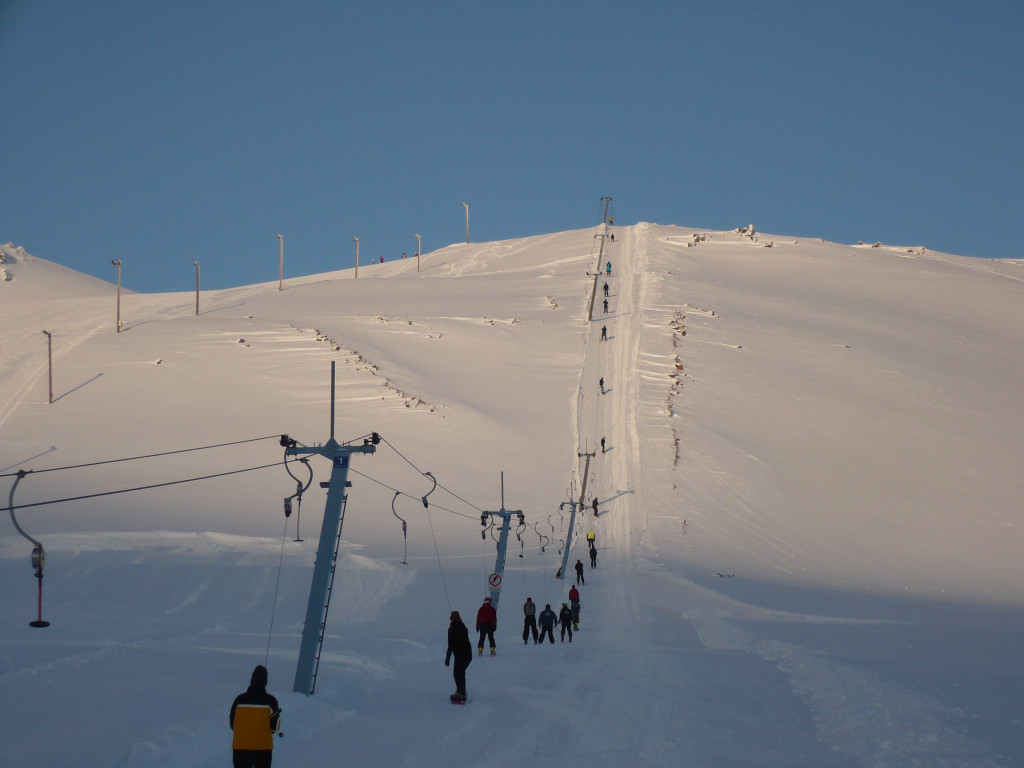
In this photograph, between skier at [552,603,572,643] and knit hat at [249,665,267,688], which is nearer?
knit hat at [249,665,267,688]

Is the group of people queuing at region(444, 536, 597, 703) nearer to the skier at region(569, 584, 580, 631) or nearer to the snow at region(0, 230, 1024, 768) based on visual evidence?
the skier at region(569, 584, 580, 631)

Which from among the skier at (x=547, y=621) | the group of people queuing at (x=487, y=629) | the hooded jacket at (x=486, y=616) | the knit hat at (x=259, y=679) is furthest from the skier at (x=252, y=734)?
the skier at (x=547, y=621)

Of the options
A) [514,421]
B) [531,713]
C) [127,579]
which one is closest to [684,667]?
[531,713]

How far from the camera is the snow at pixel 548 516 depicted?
11875mm

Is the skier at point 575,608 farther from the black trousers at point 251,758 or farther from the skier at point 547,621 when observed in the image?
the black trousers at point 251,758

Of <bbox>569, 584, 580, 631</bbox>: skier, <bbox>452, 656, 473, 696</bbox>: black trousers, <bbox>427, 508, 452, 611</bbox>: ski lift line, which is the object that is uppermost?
<bbox>452, 656, 473, 696</bbox>: black trousers

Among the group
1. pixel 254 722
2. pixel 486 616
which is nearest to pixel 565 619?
pixel 486 616

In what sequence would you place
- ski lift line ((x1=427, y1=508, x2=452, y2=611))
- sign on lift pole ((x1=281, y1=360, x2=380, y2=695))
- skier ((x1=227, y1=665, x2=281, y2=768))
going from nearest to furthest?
skier ((x1=227, y1=665, x2=281, y2=768))
sign on lift pole ((x1=281, y1=360, x2=380, y2=695))
ski lift line ((x1=427, y1=508, x2=452, y2=611))

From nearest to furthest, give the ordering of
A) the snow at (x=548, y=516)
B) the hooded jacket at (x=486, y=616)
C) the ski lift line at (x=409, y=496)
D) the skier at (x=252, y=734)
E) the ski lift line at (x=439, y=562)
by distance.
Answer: the skier at (x=252, y=734) < the snow at (x=548, y=516) < the hooded jacket at (x=486, y=616) < the ski lift line at (x=439, y=562) < the ski lift line at (x=409, y=496)

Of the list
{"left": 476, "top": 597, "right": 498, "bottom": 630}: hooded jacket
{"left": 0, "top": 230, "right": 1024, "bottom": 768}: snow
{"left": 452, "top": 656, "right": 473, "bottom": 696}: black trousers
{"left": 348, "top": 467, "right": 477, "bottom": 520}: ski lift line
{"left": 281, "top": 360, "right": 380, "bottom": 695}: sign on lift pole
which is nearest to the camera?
{"left": 0, "top": 230, "right": 1024, "bottom": 768}: snow

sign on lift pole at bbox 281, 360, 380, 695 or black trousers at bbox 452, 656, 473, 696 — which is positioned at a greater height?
sign on lift pole at bbox 281, 360, 380, 695

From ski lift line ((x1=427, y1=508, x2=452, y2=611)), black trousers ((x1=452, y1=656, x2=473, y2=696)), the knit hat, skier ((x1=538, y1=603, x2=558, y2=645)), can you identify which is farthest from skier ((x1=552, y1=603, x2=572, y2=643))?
the knit hat

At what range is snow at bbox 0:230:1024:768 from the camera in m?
11.9

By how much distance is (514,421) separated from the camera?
155 ft
